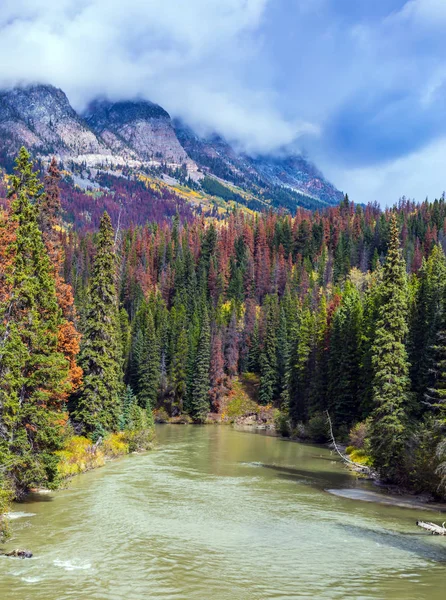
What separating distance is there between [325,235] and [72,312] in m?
140

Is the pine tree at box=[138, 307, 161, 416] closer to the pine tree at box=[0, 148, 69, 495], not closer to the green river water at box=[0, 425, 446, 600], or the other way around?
the green river water at box=[0, 425, 446, 600]

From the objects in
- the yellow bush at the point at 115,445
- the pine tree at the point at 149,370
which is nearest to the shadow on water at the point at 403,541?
the yellow bush at the point at 115,445

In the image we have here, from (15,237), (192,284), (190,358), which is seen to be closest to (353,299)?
(190,358)

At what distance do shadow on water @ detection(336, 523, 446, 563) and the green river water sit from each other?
0.10 m

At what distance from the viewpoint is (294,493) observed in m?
37.9

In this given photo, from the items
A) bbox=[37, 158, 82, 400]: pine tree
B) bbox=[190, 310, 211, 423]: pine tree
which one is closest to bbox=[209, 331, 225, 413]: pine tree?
bbox=[190, 310, 211, 423]: pine tree

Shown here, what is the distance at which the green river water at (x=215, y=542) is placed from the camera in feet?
63.2

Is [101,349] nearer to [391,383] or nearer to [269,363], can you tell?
[391,383]

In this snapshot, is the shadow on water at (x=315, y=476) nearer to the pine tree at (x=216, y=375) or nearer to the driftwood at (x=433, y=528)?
the driftwood at (x=433, y=528)

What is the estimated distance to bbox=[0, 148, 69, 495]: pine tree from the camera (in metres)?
28.0

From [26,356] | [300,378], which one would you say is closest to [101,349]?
[26,356]

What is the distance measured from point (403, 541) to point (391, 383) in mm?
16914

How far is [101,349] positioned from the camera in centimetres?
5031

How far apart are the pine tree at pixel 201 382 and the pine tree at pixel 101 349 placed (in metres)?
56.3
